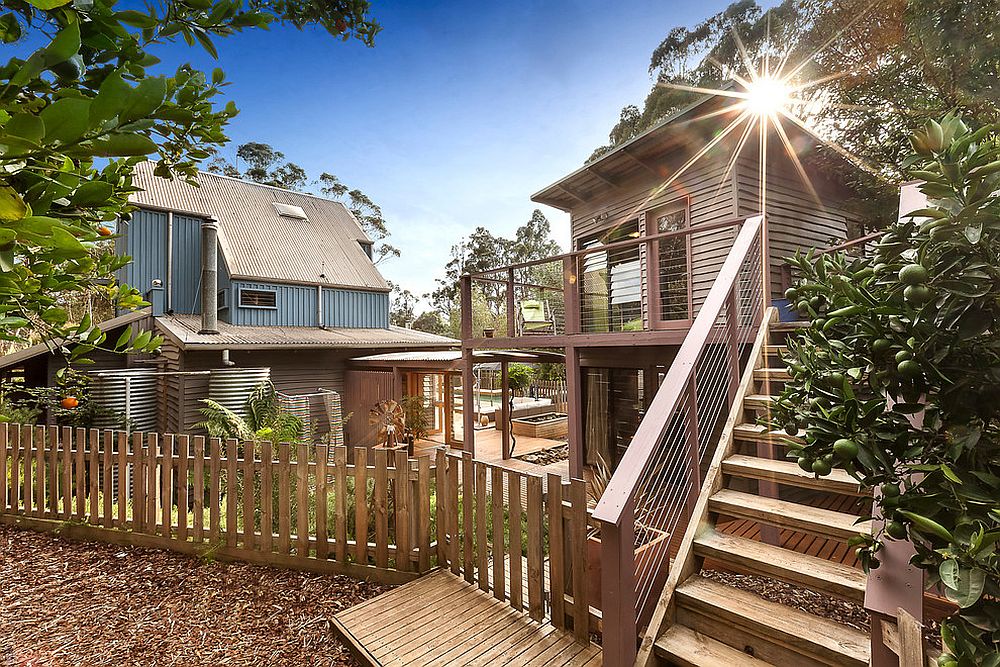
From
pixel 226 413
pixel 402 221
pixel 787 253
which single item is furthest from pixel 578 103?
pixel 402 221

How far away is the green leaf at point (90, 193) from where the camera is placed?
2.32ft

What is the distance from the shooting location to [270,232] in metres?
15.4

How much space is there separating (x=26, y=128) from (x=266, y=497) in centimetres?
391

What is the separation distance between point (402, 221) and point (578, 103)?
1018 inches

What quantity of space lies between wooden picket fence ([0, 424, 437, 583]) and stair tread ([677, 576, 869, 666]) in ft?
6.39

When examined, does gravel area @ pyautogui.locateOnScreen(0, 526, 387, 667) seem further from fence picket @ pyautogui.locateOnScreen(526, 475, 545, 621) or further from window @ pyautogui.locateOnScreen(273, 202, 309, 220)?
window @ pyautogui.locateOnScreen(273, 202, 309, 220)

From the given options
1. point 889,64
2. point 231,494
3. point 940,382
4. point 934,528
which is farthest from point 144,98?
point 889,64

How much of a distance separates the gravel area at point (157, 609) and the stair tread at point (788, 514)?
242cm

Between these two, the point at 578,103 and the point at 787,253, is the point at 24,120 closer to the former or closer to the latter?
the point at 787,253

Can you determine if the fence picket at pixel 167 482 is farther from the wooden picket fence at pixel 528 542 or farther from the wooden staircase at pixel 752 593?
the wooden staircase at pixel 752 593

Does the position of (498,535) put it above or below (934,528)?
below

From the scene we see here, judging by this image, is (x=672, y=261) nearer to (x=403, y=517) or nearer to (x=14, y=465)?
(x=403, y=517)

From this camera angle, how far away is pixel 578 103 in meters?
15.6

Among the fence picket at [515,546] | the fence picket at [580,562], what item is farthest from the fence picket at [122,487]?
the fence picket at [580,562]
